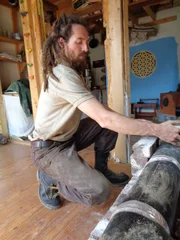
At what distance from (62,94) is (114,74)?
0.91 m

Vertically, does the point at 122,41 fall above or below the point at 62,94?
above

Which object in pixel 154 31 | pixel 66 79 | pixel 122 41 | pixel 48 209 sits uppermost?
pixel 154 31

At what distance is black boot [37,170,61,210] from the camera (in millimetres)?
1277

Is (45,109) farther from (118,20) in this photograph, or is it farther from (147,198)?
(118,20)

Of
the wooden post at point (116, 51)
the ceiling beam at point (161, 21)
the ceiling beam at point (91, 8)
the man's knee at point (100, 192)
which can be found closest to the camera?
the man's knee at point (100, 192)

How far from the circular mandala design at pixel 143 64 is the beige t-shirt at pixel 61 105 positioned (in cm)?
405

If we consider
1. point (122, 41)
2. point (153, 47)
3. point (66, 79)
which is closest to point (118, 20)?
point (122, 41)

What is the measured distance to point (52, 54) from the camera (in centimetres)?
118

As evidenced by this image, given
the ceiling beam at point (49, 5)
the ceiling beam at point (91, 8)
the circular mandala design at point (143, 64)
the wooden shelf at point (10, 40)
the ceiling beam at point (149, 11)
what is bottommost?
the circular mandala design at point (143, 64)

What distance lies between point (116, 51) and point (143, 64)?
337 centimetres

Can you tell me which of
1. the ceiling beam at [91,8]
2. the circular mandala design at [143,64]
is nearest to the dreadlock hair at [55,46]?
the ceiling beam at [91,8]

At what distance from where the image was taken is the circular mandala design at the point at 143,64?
185 inches

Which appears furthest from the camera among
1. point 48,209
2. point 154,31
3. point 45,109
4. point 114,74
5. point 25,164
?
point 154,31

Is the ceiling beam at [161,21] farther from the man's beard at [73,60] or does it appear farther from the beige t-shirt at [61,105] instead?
the beige t-shirt at [61,105]
